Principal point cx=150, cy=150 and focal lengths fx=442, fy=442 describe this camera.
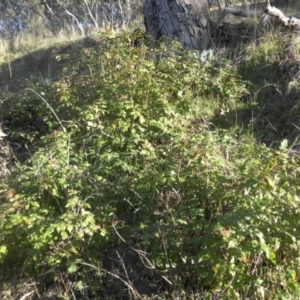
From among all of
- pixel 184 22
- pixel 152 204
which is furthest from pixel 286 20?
pixel 152 204

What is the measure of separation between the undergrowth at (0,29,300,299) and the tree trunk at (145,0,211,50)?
197cm

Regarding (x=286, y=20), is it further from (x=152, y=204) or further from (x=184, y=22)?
(x=152, y=204)

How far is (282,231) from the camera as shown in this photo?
2617 mm

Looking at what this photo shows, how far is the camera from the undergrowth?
8.71 ft

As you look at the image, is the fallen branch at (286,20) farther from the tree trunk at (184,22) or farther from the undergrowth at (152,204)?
the undergrowth at (152,204)

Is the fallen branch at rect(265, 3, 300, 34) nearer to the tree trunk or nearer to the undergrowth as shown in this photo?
the tree trunk

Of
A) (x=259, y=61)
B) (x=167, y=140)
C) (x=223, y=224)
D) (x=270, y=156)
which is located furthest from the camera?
(x=259, y=61)

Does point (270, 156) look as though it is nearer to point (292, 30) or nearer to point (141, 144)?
point (141, 144)

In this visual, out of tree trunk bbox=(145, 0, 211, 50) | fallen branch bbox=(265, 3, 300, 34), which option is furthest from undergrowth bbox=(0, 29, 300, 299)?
fallen branch bbox=(265, 3, 300, 34)

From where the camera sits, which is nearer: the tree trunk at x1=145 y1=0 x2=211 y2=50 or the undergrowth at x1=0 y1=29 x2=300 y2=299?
the undergrowth at x1=0 y1=29 x2=300 y2=299

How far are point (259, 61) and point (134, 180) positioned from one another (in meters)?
2.98

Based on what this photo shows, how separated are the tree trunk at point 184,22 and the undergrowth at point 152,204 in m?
1.97

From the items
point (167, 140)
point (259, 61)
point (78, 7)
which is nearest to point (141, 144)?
point (167, 140)

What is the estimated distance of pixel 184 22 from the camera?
620 cm
